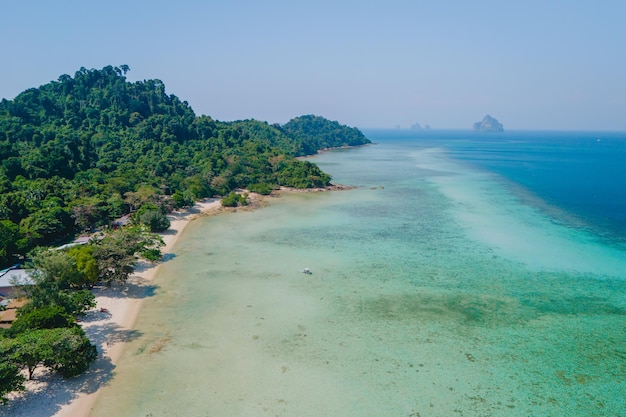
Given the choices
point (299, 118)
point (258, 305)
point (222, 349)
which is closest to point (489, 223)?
point (258, 305)

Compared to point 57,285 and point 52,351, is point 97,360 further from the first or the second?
point 57,285

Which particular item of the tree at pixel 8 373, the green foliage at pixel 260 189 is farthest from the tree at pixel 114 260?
the green foliage at pixel 260 189

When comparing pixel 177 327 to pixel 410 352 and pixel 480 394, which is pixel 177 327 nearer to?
pixel 410 352

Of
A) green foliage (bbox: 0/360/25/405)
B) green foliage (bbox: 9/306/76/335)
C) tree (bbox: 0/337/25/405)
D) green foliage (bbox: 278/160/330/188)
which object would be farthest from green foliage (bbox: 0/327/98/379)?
green foliage (bbox: 278/160/330/188)

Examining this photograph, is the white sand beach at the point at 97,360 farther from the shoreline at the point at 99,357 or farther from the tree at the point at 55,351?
the tree at the point at 55,351

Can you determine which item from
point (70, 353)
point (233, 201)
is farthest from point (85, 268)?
point (233, 201)
